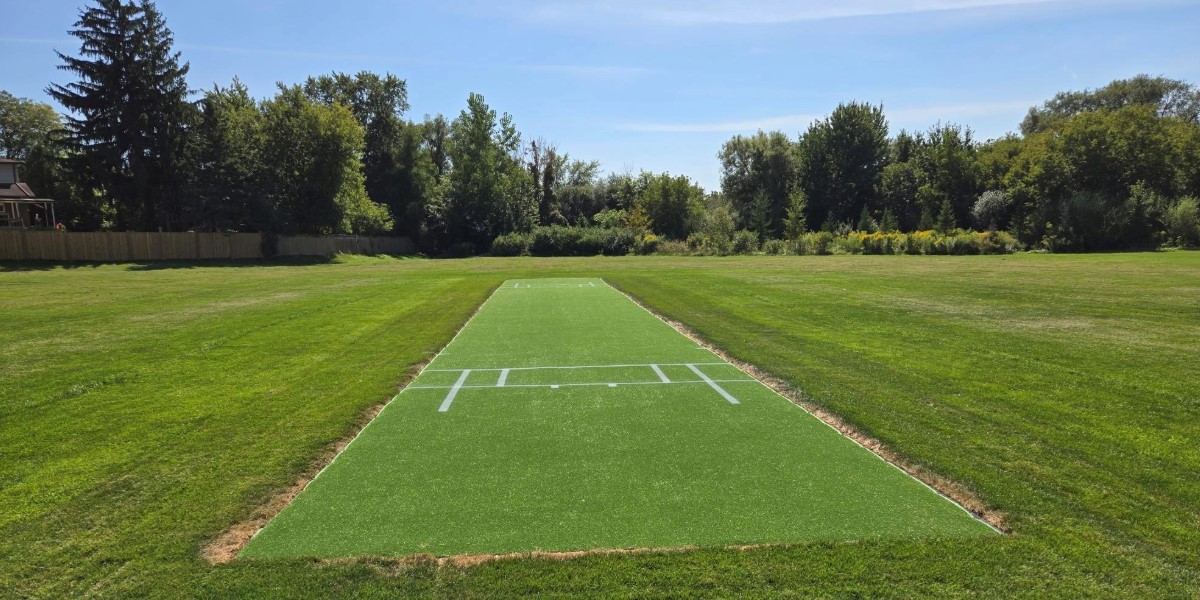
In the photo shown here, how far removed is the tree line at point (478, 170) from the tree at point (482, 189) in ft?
0.59

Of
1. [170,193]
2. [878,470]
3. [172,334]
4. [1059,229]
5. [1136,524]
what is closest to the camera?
[1136,524]

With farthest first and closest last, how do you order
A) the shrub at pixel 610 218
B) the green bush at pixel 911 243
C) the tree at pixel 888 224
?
the shrub at pixel 610 218, the tree at pixel 888 224, the green bush at pixel 911 243

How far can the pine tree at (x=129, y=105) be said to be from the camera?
39250 mm

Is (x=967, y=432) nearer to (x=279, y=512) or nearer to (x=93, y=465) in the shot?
(x=279, y=512)

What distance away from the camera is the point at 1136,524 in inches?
149

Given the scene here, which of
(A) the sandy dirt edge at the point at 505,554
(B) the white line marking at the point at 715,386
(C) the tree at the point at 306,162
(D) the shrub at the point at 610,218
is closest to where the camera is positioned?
(A) the sandy dirt edge at the point at 505,554

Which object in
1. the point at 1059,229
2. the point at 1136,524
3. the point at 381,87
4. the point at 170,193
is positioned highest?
the point at 381,87

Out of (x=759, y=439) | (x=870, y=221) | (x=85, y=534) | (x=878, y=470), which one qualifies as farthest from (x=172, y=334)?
(x=870, y=221)

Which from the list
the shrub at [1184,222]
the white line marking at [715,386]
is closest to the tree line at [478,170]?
the shrub at [1184,222]

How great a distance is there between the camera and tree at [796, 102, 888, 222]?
57875 mm

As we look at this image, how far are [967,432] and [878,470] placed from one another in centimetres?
152

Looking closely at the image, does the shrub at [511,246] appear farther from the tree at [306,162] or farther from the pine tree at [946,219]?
the pine tree at [946,219]

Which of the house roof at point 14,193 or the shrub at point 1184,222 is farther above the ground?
the house roof at point 14,193

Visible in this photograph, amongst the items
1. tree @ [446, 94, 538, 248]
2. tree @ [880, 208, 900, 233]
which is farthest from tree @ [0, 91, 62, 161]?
tree @ [880, 208, 900, 233]
